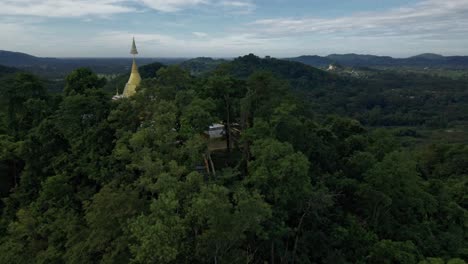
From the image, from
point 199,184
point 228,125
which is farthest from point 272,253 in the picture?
point 228,125

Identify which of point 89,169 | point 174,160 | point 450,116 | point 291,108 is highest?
point 291,108

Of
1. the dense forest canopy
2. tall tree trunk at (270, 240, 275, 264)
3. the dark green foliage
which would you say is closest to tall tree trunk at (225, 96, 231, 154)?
the dense forest canopy

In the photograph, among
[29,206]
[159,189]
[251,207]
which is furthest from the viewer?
[29,206]

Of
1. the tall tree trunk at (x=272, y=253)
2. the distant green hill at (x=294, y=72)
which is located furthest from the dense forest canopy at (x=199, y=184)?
the distant green hill at (x=294, y=72)

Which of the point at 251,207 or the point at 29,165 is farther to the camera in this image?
the point at 29,165

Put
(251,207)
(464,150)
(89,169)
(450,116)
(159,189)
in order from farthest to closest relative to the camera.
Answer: (450,116)
(464,150)
(89,169)
(159,189)
(251,207)

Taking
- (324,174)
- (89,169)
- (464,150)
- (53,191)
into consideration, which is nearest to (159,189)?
(89,169)

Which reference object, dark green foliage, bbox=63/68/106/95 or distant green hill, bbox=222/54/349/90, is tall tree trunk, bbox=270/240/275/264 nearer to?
dark green foliage, bbox=63/68/106/95

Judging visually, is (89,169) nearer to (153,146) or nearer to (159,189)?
(153,146)

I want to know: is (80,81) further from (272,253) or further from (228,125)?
(272,253)
